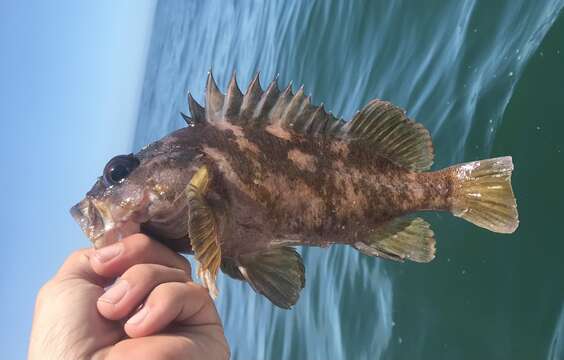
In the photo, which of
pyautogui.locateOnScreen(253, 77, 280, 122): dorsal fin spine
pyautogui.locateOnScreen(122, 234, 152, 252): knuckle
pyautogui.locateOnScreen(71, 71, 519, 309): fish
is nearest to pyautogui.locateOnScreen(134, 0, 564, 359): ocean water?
pyautogui.locateOnScreen(71, 71, 519, 309): fish

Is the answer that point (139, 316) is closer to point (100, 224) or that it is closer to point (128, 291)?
point (128, 291)

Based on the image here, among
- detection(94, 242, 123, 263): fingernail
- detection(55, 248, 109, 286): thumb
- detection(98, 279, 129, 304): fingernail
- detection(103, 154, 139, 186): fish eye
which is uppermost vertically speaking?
detection(103, 154, 139, 186): fish eye

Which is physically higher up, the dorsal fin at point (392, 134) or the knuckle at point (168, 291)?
the dorsal fin at point (392, 134)

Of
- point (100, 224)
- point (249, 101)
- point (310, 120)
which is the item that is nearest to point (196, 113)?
point (249, 101)

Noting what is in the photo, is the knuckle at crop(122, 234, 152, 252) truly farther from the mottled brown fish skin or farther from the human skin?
the mottled brown fish skin

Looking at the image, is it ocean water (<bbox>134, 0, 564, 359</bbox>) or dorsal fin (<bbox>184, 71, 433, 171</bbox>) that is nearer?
dorsal fin (<bbox>184, 71, 433, 171</bbox>)

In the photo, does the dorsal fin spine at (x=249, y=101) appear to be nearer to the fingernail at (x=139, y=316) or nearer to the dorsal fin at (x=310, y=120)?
the dorsal fin at (x=310, y=120)

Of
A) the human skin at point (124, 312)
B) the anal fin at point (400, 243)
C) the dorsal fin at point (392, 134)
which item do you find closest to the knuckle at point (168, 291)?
the human skin at point (124, 312)
